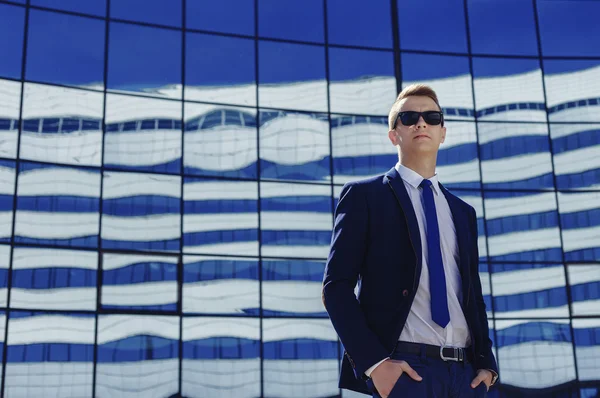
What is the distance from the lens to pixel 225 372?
1178cm

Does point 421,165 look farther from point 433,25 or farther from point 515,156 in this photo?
point 433,25

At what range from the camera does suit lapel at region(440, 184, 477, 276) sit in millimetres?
3023

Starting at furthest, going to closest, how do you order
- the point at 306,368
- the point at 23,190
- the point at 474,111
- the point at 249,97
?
1. the point at 474,111
2. the point at 249,97
3. the point at 306,368
4. the point at 23,190

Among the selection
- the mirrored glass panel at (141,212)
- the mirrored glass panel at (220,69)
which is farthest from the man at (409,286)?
the mirrored glass panel at (220,69)

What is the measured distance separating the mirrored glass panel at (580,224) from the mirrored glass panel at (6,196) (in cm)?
842

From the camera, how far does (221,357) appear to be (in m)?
11.8

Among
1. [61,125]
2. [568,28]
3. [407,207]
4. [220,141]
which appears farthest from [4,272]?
[568,28]

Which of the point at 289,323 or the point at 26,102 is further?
the point at 289,323

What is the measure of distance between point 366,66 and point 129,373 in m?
6.17

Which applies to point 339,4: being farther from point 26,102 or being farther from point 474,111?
point 26,102

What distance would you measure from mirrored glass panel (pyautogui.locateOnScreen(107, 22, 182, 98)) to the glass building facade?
3 centimetres

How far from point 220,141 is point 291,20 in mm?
2500

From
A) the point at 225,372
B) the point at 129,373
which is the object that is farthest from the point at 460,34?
the point at 129,373

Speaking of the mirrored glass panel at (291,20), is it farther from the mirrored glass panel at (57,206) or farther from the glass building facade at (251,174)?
the mirrored glass panel at (57,206)
